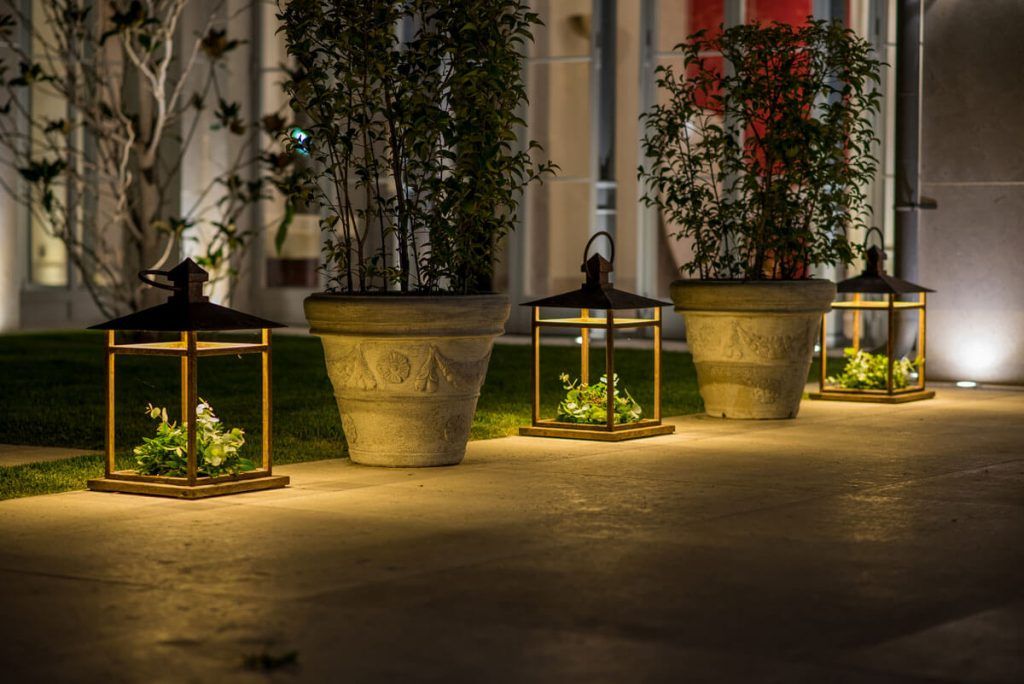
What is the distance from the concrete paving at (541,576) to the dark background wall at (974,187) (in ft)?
21.2

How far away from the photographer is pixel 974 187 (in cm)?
1686

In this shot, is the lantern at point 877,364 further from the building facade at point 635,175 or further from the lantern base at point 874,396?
the building facade at point 635,175

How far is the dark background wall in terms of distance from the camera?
16625 millimetres

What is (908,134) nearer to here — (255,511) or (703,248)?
(703,248)

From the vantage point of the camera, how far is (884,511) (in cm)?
842

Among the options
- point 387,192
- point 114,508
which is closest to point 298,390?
point 114,508

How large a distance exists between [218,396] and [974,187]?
7641 mm

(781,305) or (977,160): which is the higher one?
(977,160)

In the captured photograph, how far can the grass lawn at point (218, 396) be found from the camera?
11391 mm

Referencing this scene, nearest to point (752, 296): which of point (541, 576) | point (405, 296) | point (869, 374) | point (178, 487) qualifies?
point (869, 374)

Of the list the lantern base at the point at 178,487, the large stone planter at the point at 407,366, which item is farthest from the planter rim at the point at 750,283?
the lantern base at the point at 178,487

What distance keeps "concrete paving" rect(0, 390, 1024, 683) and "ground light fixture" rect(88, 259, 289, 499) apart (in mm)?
187

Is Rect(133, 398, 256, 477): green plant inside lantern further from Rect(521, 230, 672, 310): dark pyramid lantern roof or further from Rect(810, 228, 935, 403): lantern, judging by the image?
Rect(810, 228, 935, 403): lantern

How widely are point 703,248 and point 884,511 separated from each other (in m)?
5.62
